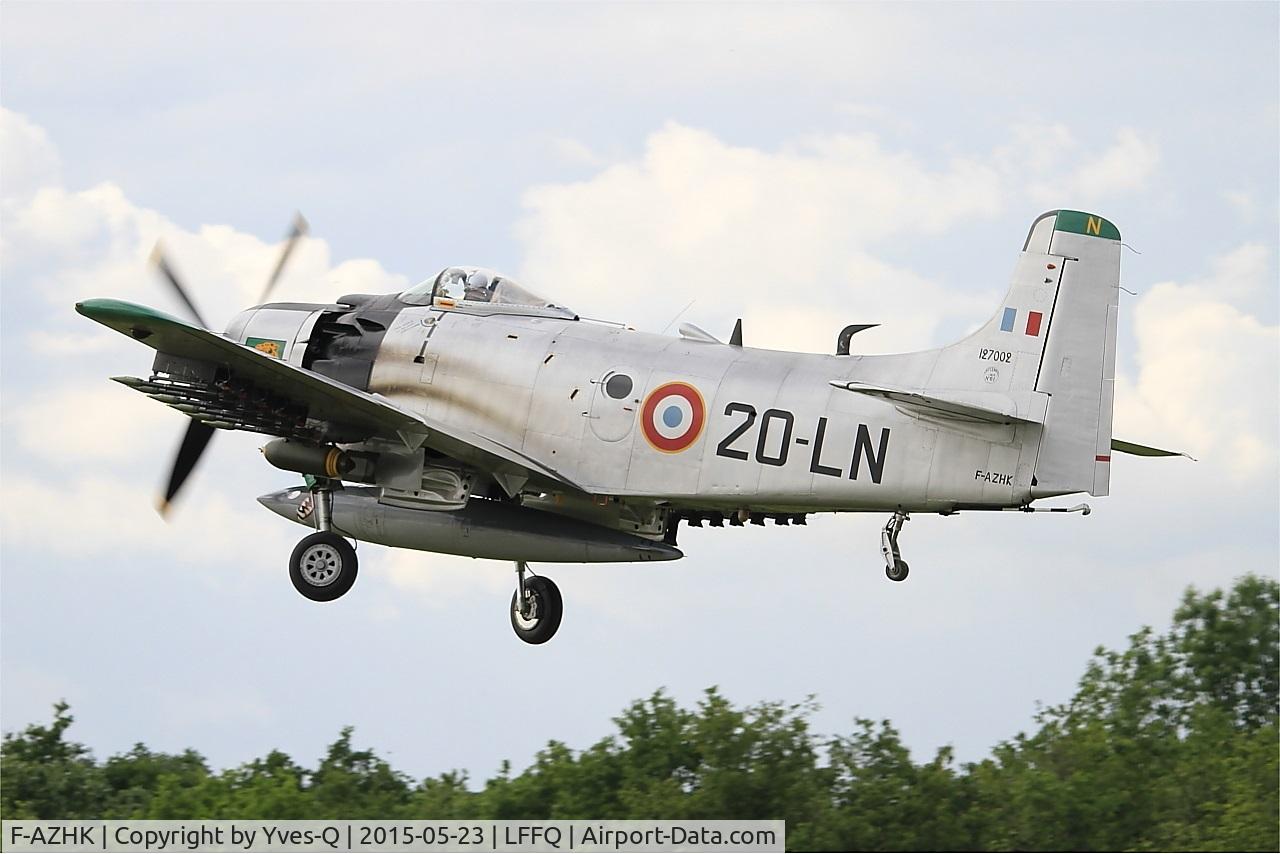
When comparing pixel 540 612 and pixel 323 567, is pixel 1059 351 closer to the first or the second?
pixel 540 612

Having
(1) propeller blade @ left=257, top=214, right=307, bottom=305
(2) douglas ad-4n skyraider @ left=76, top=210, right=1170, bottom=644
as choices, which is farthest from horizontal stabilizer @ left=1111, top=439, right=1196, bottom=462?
(1) propeller blade @ left=257, top=214, right=307, bottom=305

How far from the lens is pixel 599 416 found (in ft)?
55.6

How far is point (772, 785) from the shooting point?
29.5 meters

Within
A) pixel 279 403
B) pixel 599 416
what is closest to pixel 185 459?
pixel 279 403

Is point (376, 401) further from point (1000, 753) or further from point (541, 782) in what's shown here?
point (1000, 753)

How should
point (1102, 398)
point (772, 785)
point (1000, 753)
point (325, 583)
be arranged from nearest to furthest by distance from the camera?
point (1102, 398)
point (325, 583)
point (772, 785)
point (1000, 753)

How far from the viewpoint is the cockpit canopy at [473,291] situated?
18.4 m

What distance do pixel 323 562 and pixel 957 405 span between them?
7.07 meters

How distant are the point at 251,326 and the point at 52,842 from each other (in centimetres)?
1038

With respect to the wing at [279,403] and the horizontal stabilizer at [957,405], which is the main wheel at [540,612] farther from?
the horizontal stabilizer at [957,405]

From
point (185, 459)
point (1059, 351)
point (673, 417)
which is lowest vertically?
point (185, 459)

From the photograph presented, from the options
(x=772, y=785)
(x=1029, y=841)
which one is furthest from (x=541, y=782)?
(x=1029, y=841)
